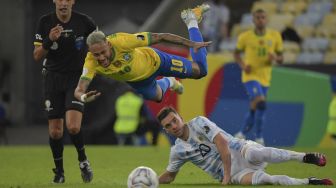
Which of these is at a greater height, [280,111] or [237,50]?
[237,50]

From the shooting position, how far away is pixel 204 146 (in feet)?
40.4

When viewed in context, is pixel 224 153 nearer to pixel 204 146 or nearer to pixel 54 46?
pixel 204 146

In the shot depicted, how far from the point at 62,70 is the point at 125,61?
1006mm

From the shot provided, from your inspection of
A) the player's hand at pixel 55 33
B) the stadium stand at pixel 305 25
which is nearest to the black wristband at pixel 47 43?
the player's hand at pixel 55 33

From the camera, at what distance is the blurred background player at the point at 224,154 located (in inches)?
466

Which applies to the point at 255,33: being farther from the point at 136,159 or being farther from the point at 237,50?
the point at 136,159

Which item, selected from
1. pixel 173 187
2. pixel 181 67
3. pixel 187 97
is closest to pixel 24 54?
pixel 187 97

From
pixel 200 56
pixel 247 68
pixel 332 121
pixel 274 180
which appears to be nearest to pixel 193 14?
pixel 200 56

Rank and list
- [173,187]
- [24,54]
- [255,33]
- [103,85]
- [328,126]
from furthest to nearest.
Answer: [24,54]
[103,85]
[328,126]
[255,33]
[173,187]

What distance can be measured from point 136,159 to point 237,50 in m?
3.71

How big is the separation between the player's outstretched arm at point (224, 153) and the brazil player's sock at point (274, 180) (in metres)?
0.32

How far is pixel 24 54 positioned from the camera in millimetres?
32938

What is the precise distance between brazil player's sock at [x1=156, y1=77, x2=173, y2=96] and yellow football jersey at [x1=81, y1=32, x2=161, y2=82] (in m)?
1.24

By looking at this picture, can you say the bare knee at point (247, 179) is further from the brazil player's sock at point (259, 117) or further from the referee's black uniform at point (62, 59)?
the brazil player's sock at point (259, 117)
